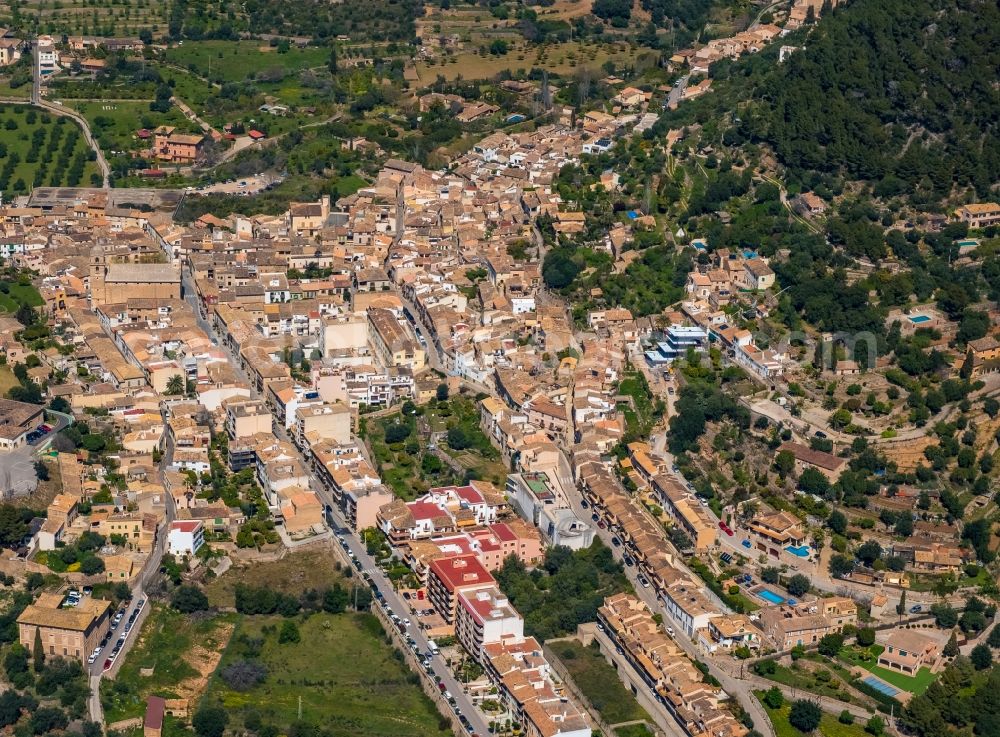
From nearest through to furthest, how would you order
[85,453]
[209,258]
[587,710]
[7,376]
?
[587,710] → [85,453] → [7,376] → [209,258]

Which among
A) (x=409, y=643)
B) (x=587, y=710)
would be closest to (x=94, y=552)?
(x=409, y=643)

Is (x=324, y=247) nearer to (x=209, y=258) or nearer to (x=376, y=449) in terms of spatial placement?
(x=209, y=258)

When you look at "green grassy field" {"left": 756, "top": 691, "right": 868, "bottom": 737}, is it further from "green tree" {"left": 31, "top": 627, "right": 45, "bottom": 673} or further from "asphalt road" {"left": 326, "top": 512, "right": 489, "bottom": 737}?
"green tree" {"left": 31, "top": 627, "right": 45, "bottom": 673}

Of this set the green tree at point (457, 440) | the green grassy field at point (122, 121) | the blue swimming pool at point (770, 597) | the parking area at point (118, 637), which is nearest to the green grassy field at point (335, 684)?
the parking area at point (118, 637)

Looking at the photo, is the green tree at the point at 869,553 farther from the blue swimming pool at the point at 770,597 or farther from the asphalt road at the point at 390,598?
the asphalt road at the point at 390,598

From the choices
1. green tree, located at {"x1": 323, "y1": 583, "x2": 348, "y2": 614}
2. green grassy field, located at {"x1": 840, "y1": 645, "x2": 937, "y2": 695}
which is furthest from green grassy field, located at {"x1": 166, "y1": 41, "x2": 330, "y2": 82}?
green grassy field, located at {"x1": 840, "y1": 645, "x2": 937, "y2": 695}

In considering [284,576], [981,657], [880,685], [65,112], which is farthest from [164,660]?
[65,112]
